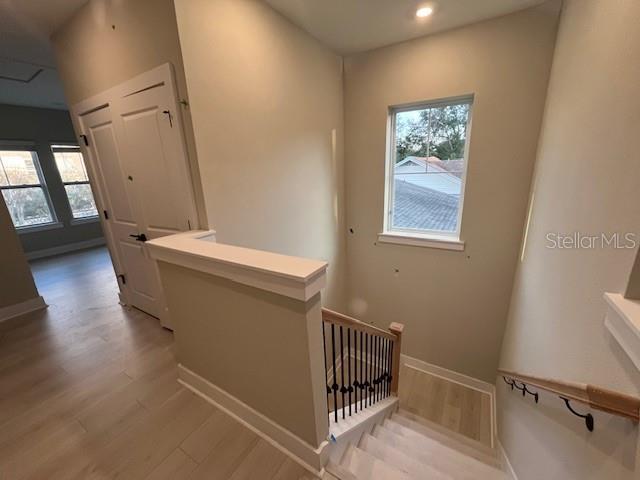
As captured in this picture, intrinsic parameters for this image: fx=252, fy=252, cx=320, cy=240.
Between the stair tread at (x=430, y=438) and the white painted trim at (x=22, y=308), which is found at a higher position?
the white painted trim at (x=22, y=308)

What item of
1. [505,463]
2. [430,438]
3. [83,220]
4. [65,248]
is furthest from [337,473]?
[83,220]

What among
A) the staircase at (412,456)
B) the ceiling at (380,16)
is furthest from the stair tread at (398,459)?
the ceiling at (380,16)

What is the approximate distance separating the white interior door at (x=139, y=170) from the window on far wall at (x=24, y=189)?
3.97m

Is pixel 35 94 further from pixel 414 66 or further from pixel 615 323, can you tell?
pixel 615 323

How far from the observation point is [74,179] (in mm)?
5281

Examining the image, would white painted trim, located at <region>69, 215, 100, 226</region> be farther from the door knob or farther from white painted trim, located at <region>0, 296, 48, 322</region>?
the door knob

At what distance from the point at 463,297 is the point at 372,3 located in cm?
286

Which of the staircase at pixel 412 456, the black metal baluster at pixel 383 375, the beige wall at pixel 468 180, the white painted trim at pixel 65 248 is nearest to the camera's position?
the staircase at pixel 412 456

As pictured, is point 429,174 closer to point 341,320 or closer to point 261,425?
point 341,320

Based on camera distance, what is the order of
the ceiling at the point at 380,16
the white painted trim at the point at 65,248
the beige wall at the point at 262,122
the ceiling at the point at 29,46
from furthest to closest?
the white painted trim at the point at 65,248 → the ceiling at the point at 380,16 → the ceiling at the point at 29,46 → the beige wall at the point at 262,122

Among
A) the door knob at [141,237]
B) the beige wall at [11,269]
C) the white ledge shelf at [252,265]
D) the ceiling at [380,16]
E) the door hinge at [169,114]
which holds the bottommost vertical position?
the beige wall at [11,269]

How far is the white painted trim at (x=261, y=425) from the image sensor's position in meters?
1.23

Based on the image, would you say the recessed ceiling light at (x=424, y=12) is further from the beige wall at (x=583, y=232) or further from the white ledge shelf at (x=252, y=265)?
the white ledge shelf at (x=252, y=265)

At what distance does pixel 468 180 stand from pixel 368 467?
8.18 feet
